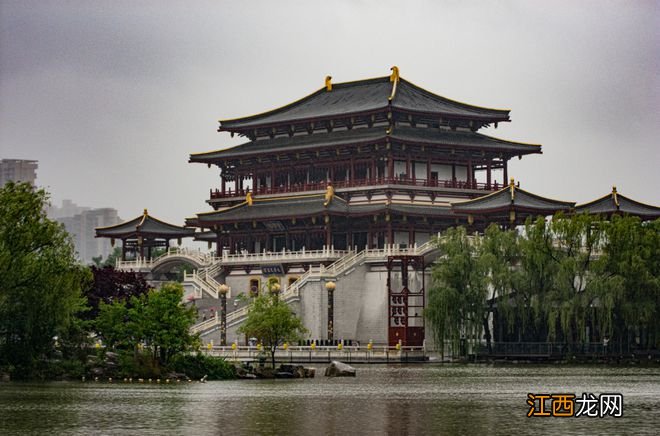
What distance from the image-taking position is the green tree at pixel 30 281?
182ft

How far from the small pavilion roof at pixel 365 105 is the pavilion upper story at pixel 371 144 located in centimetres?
7

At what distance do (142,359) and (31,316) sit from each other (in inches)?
191

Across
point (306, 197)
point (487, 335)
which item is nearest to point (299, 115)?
point (306, 197)

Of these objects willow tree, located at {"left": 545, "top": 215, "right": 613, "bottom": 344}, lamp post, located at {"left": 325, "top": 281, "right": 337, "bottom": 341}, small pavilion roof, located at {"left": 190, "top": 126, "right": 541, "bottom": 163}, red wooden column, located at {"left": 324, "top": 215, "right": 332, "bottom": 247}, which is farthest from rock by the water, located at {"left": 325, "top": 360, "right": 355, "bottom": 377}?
small pavilion roof, located at {"left": 190, "top": 126, "right": 541, "bottom": 163}

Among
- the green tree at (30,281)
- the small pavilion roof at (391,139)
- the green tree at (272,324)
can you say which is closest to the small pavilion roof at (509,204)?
the small pavilion roof at (391,139)

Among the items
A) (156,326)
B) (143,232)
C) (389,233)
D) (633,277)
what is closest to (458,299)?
(633,277)

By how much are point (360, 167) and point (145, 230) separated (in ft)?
60.0

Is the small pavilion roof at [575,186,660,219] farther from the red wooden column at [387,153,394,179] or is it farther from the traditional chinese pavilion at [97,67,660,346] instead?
the red wooden column at [387,153,394,179]

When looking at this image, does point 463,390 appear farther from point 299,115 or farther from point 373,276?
point 299,115

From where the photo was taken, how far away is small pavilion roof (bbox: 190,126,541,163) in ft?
316

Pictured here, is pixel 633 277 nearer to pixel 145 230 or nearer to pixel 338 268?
pixel 338 268

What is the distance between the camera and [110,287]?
3115 inches

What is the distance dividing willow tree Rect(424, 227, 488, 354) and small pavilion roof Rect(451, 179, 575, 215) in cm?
980

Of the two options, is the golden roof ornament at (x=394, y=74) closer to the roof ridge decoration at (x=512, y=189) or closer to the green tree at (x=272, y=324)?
the roof ridge decoration at (x=512, y=189)
